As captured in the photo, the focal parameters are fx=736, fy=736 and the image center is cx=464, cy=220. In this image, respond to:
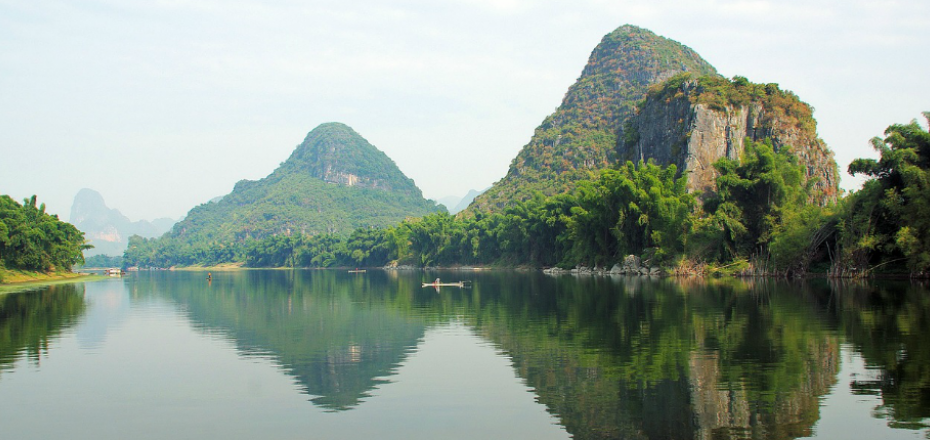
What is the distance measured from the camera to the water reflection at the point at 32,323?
2078 cm

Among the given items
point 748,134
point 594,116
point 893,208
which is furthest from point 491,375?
point 594,116

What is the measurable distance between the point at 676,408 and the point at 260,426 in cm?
685

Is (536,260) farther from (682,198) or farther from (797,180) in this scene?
(797,180)

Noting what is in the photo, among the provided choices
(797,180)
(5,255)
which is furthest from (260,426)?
(5,255)

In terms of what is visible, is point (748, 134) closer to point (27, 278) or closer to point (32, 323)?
point (32, 323)

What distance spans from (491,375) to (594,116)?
505ft

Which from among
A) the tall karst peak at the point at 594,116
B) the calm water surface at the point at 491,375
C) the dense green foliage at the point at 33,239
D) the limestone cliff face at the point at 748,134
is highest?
the tall karst peak at the point at 594,116

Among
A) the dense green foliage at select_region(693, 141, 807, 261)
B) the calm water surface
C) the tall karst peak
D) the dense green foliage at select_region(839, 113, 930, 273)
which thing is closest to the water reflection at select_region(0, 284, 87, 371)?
the calm water surface

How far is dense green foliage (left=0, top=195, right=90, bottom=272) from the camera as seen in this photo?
68.8 meters

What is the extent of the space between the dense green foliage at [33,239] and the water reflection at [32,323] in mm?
26943

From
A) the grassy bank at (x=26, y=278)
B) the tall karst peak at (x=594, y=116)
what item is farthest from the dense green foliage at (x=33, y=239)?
the tall karst peak at (x=594, y=116)

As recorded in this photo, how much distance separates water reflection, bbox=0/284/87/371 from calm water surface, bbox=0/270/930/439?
6.4 inches

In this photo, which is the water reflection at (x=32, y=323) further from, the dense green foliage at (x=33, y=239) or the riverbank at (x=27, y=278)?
the dense green foliage at (x=33, y=239)

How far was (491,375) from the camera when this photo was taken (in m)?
16.1
